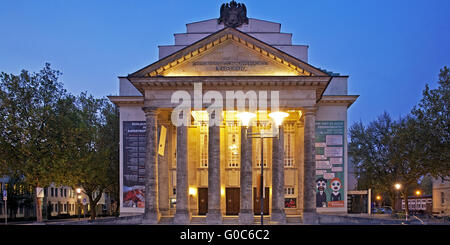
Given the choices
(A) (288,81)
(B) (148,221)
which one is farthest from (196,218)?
(A) (288,81)

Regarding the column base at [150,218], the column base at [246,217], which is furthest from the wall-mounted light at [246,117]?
the column base at [150,218]

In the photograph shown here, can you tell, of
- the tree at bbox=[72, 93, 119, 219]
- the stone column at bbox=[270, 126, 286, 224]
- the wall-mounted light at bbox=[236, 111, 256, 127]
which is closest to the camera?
the wall-mounted light at bbox=[236, 111, 256, 127]

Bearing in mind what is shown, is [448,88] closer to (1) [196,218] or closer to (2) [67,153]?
(1) [196,218]

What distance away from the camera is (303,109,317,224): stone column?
1451 inches

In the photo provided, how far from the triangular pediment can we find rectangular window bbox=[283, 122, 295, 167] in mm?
8772

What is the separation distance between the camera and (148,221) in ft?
121

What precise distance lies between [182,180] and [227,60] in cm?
1059

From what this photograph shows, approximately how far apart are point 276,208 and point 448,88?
21.0 meters

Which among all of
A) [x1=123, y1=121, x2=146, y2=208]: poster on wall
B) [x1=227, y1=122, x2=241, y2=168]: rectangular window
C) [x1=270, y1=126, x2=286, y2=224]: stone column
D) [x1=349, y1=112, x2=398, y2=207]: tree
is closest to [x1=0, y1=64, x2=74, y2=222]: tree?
[x1=123, y1=121, x2=146, y2=208]: poster on wall

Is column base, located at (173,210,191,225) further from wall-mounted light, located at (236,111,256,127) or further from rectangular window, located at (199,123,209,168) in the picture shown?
wall-mounted light, located at (236,111,256,127)

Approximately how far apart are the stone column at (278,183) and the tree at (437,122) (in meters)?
15.5

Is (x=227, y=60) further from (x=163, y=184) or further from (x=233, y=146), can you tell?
(x=163, y=184)

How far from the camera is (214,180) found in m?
37.2

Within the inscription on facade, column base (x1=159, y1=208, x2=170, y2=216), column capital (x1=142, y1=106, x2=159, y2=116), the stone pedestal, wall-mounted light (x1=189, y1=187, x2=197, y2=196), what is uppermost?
the inscription on facade
